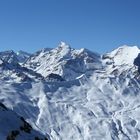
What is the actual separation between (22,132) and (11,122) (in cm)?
295

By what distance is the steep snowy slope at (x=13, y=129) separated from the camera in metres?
58.9

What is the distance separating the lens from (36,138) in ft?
202

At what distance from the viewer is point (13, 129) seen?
2438 inches

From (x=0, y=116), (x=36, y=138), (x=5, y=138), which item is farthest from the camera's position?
(x=0, y=116)

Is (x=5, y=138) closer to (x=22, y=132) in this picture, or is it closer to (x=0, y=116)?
(x=22, y=132)

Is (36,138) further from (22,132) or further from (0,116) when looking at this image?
(0,116)

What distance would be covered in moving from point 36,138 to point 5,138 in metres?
6.01

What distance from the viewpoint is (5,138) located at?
56594mm

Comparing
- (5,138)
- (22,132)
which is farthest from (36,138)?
(5,138)

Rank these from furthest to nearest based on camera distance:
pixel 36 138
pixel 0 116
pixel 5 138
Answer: pixel 0 116 → pixel 36 138 → pixel 5 138

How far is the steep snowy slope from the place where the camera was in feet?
193

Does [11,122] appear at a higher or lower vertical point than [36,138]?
higher

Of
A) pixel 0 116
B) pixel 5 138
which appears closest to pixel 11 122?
pixel 0 116

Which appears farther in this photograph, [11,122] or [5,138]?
[11,122]
